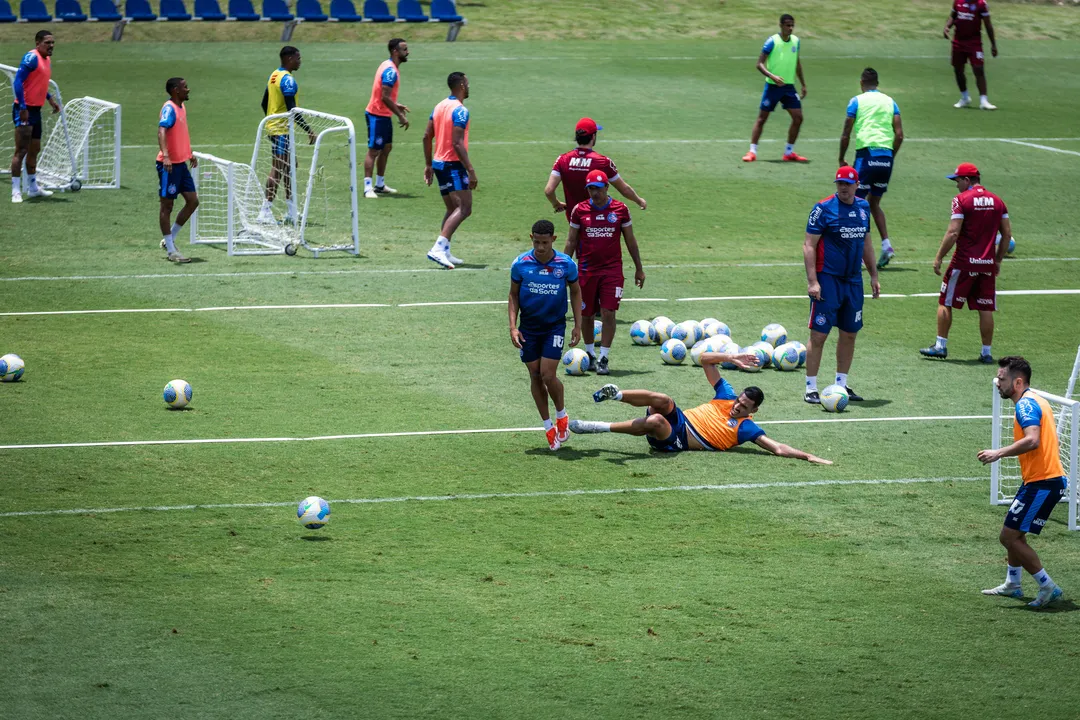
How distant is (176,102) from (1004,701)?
15.5 metres

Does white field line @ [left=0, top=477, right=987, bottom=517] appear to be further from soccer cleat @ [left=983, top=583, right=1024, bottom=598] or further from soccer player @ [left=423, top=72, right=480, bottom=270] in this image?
soccer player @ [left=423, top=72, right=480, bottom=270]

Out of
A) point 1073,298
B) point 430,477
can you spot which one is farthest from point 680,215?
point 430,477

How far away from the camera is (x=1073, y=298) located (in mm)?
20484

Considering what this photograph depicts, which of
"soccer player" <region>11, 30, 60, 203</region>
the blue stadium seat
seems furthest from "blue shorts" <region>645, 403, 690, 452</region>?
the blue stadium seat

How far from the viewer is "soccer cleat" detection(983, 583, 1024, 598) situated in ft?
33.6

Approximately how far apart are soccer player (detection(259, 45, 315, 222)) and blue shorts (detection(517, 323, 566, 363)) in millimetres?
9831

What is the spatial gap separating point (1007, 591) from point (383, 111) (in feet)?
55.7

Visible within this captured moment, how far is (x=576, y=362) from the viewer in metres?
16.5

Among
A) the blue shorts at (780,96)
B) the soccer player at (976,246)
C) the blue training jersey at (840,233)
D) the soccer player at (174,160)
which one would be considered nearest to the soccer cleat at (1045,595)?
the blue training jersey at (840,233)

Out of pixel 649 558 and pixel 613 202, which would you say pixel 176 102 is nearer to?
pixel 613 202

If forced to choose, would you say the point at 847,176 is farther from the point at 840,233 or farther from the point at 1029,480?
the point at 1029,480

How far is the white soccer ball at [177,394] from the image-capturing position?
1466cm

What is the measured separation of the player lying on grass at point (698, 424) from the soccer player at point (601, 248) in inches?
103

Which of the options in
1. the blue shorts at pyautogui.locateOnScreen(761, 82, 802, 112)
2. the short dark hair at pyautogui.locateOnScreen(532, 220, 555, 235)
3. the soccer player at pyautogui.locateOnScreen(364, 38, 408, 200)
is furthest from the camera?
the blue shorts at pyautogui.locateOnScreen(761, 82, 802, 112)
